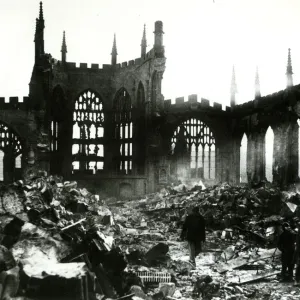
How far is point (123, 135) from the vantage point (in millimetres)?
33375

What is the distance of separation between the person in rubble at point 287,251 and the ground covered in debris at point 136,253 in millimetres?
326

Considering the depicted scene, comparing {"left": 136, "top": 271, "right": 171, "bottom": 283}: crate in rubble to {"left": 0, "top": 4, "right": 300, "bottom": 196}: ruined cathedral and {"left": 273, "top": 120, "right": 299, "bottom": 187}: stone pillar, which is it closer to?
{"left": 273, "top": 120, "right": 299, "bottom": 187}: stone pillar

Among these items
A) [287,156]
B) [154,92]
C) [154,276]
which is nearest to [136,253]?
[154,276]

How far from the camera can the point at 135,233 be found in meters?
15.2

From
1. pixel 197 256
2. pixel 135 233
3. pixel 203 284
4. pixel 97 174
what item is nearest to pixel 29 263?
pixel 203 284

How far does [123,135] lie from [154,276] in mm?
24893

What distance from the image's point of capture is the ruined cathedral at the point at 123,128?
29.9m

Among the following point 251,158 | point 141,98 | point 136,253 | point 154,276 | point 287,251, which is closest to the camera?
point 154,276

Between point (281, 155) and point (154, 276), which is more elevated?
point (281, 155)

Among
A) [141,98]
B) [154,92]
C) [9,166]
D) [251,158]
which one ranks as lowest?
[9,166]

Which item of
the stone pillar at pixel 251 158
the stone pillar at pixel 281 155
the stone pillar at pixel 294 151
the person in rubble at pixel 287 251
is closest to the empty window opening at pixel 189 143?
the stone pillar at pixel 251 158

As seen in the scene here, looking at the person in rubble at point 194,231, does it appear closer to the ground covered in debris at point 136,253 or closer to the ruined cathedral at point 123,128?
the ground covered in debris at point 136,253

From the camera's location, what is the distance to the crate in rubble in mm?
8758

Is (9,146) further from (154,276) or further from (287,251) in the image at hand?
(287,251)
